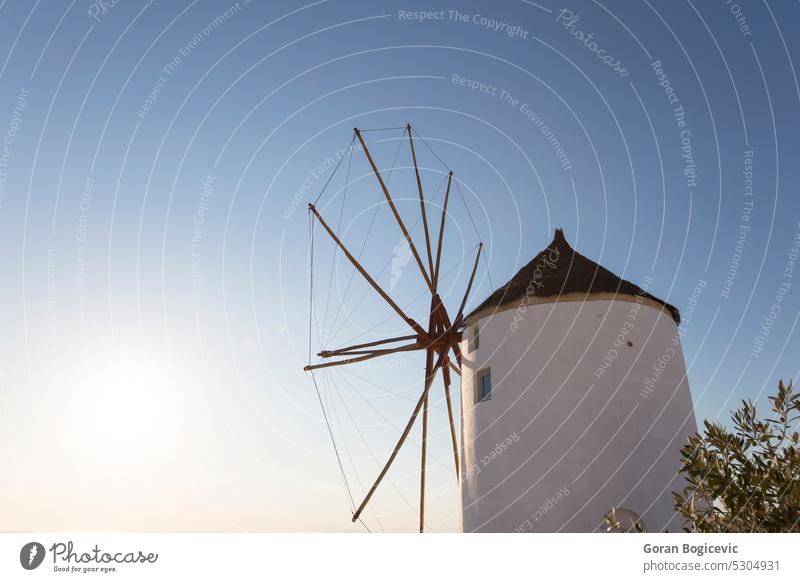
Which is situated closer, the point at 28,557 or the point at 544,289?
the point at 28,557

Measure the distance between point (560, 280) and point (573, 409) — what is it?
9.72 feet

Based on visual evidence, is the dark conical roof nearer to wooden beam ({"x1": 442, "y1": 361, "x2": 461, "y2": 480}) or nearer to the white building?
the white building

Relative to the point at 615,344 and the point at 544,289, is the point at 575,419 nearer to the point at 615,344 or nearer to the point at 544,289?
the point at 615,344

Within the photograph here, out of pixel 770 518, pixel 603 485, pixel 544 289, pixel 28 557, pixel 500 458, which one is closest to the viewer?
pixel 28 557

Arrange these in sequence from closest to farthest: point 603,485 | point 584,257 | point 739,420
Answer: point 739,420, point 603,485, point 584,257

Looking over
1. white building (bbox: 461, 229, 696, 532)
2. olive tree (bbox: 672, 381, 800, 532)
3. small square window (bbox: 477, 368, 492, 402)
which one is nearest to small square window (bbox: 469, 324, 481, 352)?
white building (bbox: 461, 229, 696, 532)

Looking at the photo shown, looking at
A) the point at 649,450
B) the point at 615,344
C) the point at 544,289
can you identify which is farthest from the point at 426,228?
the point at 649,450

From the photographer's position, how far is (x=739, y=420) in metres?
7.41

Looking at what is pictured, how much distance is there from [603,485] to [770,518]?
5204mm

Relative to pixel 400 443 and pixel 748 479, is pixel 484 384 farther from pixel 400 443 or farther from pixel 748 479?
pixel 748 479

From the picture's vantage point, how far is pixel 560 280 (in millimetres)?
13555

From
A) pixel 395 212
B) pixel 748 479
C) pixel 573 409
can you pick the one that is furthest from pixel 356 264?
pixel 748 479

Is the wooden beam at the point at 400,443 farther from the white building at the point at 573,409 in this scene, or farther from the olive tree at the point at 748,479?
the olive tree at the point at 748,479

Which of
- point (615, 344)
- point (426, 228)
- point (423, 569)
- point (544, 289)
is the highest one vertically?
point (426, 228)
